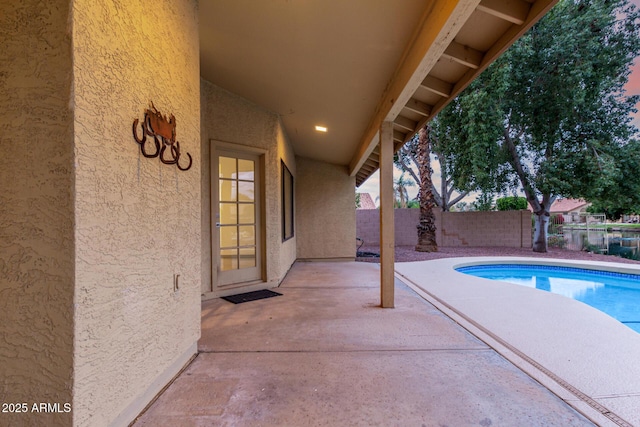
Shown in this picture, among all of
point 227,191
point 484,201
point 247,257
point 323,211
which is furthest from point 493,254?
point 227,191

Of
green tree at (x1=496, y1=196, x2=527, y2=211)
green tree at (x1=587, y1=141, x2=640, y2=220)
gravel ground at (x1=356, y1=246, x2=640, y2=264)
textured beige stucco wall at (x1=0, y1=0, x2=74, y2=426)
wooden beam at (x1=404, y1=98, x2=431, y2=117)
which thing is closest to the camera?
textured beige stucco wall at (x1=0, y1=0, x2=74, y2=426)

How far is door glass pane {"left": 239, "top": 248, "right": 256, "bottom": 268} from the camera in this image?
4.52 m

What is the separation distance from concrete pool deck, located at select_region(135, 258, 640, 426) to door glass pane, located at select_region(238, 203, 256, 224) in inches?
54.9

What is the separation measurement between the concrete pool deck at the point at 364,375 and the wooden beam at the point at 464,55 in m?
2.59

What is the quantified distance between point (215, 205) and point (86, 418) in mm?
3030

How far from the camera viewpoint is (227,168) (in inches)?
172

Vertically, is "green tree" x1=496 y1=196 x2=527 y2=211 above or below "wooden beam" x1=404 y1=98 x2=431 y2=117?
below

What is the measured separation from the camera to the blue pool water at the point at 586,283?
16.8 feet

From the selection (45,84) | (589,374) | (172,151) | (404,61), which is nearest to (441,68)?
(404,61)

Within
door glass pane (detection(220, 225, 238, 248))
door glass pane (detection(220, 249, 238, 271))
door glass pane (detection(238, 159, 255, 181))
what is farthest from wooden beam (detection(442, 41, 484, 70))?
door glass pane (detection(220, 249, 238, 271))

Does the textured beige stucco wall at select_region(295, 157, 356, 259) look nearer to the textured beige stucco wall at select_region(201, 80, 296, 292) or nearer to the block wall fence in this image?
the textured beige stucco wall at select_region(201, 80, 296, 292)

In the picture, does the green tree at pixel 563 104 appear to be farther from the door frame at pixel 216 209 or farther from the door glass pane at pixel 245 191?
the door glass pane at pixel 245 191

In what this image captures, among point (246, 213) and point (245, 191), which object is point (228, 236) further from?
point (245, 191)

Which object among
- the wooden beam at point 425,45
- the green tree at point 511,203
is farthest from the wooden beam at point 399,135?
the green tree at point 511,203
